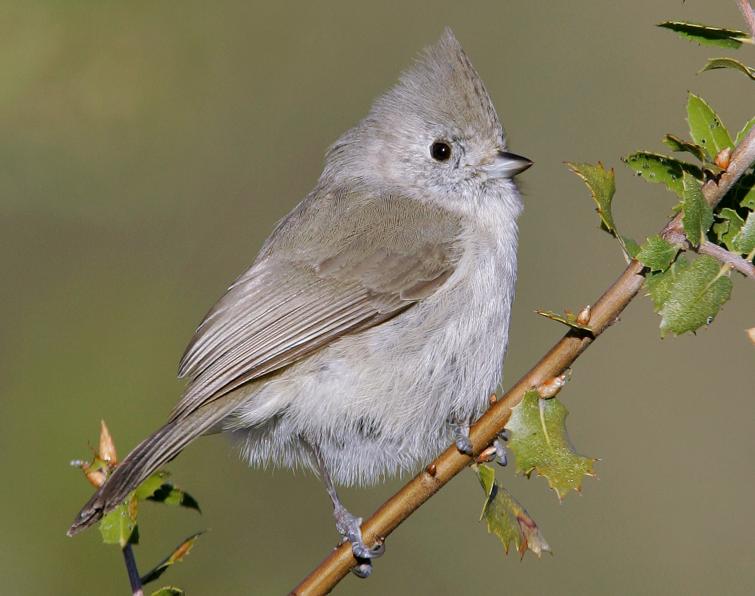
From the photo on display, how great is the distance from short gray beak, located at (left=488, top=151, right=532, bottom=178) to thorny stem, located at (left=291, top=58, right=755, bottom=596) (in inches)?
52.8

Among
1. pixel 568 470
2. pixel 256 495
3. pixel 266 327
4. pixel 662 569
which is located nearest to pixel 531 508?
pixel 662 569

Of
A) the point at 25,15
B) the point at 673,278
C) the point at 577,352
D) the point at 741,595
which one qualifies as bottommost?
the point at 741,595

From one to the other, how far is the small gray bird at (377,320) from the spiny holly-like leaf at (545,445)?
69 cm

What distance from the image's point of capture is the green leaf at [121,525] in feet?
6.75

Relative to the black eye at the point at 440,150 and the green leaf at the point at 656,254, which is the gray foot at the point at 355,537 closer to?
the green leaf at the point at 656,254

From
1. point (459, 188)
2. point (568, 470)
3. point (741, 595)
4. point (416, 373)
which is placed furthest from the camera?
point (741, 595)

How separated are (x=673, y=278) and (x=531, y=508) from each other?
309 centimetres

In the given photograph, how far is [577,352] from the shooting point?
2029 mm

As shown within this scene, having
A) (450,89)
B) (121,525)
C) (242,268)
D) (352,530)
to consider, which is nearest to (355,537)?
(352,530)

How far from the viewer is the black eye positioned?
138 inches

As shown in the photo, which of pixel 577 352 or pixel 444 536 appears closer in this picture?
pixel 577 352

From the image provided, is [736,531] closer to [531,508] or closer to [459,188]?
[531,508]

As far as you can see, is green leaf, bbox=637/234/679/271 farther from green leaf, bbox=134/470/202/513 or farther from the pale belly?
the pale belly

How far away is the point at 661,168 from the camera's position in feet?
6.40
